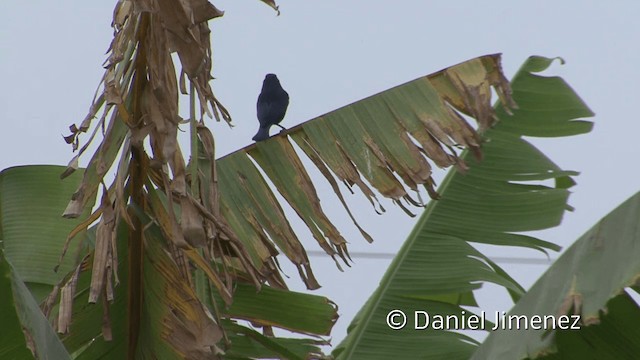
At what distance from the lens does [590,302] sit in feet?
6.43

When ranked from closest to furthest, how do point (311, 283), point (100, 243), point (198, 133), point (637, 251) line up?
point (637, 251), point (100, 243), point (198, 133), point (311, 283)

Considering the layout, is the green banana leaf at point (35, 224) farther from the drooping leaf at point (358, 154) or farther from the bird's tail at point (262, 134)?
the bird's tail at point (262, 134)

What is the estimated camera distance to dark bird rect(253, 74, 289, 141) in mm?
3834

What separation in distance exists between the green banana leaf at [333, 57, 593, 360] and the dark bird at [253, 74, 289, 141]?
77cm

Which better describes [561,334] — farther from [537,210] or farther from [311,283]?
[537,210]

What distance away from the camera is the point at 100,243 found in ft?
6.97

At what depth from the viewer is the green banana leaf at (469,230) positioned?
316 centimetres

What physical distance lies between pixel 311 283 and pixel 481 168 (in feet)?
3.23

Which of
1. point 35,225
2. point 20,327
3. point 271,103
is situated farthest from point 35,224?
point 271,103

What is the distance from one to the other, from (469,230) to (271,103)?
104 cm

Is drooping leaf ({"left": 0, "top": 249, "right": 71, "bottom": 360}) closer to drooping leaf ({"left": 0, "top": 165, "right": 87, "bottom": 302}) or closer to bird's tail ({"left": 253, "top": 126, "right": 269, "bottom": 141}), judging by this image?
drooping leaf ({"left": 0, "top": 165, "right": 87, "bottom": 302})

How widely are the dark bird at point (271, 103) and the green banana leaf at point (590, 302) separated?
174cm

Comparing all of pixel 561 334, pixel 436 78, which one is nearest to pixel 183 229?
pixel 561 334

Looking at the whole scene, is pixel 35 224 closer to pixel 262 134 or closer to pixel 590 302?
pixel 262 134
